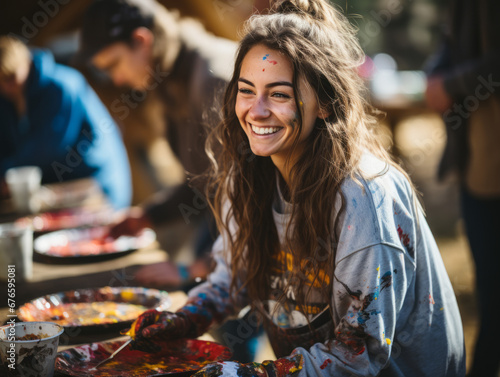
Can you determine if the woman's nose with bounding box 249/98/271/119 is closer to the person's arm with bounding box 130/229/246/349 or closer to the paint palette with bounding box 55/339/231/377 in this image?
the person's arm with bounding box 130/229/246/349

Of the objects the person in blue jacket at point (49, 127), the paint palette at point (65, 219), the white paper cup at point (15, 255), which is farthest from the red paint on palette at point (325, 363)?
the person in blue jacket at point (49, 127)

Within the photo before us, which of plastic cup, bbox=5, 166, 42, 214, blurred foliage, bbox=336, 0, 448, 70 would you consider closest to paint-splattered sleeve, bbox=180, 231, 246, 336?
plastic cup, bbox=5, 166, 42, 214

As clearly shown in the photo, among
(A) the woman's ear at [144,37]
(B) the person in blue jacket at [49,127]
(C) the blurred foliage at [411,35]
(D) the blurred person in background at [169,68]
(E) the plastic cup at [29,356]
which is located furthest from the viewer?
(C) the blurred foliage at [411,35]

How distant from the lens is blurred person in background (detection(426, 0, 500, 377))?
8.11ft

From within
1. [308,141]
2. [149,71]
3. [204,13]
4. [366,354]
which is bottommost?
[366,354]

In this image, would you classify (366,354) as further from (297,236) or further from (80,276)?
(80,276)

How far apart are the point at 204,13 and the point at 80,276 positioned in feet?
9.38

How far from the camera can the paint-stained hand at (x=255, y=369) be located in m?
1.17

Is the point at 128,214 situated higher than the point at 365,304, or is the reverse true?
the point at 365,304

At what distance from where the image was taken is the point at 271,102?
139cm

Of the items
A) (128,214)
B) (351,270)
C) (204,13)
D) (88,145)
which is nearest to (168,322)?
(351,270)

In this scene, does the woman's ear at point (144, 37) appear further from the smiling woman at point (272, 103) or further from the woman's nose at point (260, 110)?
the woman's nose at point (260, 110)

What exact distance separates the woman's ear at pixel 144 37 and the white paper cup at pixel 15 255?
1035 millimetres

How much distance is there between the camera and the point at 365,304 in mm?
1232
